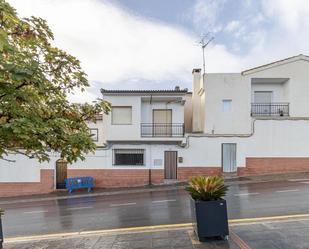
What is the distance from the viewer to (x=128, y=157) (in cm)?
2241

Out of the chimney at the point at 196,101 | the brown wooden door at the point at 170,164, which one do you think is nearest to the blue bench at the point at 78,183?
the brown wooden door at the point at 170,164

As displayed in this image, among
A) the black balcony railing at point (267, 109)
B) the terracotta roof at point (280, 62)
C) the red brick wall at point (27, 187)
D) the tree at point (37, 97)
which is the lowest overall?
the red brick wall at point (27, 187)

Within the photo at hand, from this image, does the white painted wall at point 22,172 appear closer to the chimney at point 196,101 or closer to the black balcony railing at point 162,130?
the black balcony railing at point 162,130

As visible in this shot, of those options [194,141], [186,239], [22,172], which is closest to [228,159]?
[194,141]

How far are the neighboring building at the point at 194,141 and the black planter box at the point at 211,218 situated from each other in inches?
611

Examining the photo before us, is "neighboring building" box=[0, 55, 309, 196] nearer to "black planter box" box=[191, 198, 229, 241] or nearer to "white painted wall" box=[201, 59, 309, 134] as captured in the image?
"white painted wall" box=[201, 59, 309, 134]

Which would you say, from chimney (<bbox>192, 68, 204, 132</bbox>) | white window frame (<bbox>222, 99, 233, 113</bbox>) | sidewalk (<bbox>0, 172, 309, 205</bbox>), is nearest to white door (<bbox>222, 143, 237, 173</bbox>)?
sidewalk (<bbox>0, 172, 309, 205</bbox>)

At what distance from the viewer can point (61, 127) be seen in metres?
5.07

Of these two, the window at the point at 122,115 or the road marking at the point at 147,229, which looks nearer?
the road marking at the point at 147,229

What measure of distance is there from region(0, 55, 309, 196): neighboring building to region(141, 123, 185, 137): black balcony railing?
77 mm

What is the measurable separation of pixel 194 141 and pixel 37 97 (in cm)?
1820

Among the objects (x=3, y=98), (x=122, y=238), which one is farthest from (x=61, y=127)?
(x=122, y=238)

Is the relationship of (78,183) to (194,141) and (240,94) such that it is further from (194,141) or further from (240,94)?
(240,94)

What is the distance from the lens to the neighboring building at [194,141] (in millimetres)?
21719
